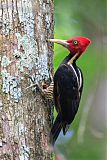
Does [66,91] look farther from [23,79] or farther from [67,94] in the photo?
[23,79]

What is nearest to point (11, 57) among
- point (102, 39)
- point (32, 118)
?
point (32, 118)

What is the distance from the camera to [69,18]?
19.2 feet

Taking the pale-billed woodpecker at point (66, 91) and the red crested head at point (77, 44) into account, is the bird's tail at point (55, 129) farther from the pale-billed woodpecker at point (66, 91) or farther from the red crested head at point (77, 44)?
the red crested head at point (77, 44)

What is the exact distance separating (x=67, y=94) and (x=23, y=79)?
1.71 ft

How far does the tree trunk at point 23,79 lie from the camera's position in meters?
4.09

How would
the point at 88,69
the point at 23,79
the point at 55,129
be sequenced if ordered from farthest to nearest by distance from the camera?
the point at 88,69
the point at 55,129
the point at 23,79

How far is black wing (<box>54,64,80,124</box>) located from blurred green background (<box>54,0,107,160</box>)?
2.72 feet

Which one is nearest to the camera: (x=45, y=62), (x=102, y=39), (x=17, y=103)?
(x=17, y=103)

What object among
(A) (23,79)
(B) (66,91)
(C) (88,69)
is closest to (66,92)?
(B) (66,91)

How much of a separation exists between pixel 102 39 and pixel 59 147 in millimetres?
1085

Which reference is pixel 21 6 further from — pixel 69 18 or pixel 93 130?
pixel 93 130

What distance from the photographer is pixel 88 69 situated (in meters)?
5.56

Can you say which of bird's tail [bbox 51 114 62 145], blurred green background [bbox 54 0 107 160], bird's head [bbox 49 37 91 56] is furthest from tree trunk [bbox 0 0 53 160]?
blurred green background [bbox 54 0 107 160]

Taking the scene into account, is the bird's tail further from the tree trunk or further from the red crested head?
the red crested head
